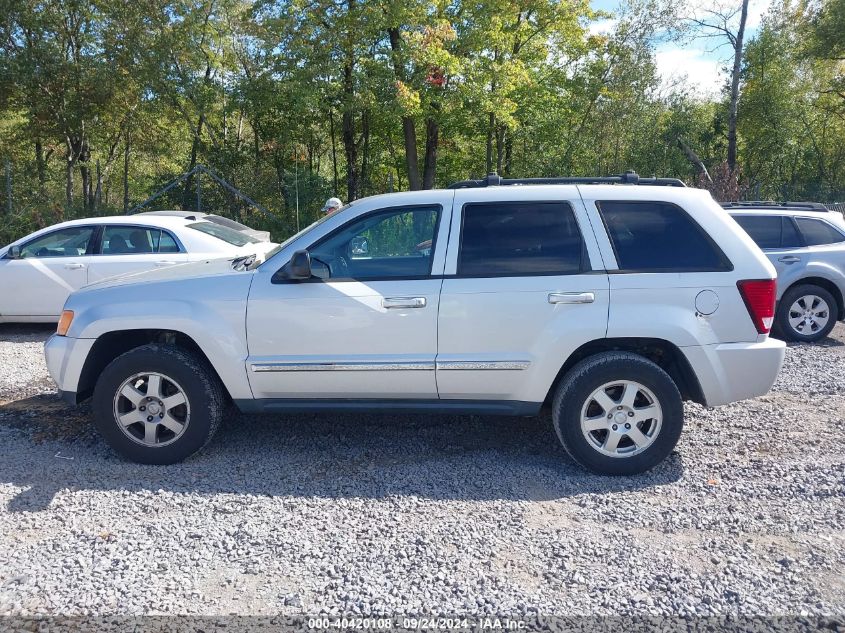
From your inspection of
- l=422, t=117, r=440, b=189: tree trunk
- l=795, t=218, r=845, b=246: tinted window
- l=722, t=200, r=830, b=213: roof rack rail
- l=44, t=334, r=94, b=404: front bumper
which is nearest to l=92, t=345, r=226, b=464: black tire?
l=44, t=334, r=94, b=404: front bumper

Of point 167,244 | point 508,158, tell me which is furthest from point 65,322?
point 508,158

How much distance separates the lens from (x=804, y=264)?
8.53 m

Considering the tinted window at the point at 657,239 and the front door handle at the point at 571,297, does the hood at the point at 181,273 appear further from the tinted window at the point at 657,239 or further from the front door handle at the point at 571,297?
the tinted window at the point at 657,239

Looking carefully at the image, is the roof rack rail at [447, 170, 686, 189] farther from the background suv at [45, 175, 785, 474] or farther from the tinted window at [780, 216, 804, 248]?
the tinted window at [780, 216, 804, 248]

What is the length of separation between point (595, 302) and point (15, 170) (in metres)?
18.4

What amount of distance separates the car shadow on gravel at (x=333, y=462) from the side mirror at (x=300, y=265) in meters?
1.32

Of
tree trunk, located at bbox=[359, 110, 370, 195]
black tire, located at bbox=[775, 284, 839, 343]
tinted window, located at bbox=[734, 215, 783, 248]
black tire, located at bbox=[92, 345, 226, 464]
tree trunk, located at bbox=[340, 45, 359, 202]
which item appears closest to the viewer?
black tire, located at bbox=[92, 345, 226, 464]

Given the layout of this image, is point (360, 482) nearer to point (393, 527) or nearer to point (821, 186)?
point (393, 527)

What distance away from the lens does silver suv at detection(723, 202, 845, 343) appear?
8.54m

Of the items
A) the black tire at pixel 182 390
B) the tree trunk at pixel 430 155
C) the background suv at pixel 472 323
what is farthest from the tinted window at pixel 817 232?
the tree trunk at pixel 430 155

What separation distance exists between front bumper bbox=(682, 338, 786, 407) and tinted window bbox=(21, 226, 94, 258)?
7754 mm

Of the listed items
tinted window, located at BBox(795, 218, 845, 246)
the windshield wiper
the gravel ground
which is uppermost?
tinted window, located at BBox(795, 218, 845, 246)

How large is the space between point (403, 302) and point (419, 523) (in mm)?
1373

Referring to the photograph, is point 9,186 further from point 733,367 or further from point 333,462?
point 733,367
